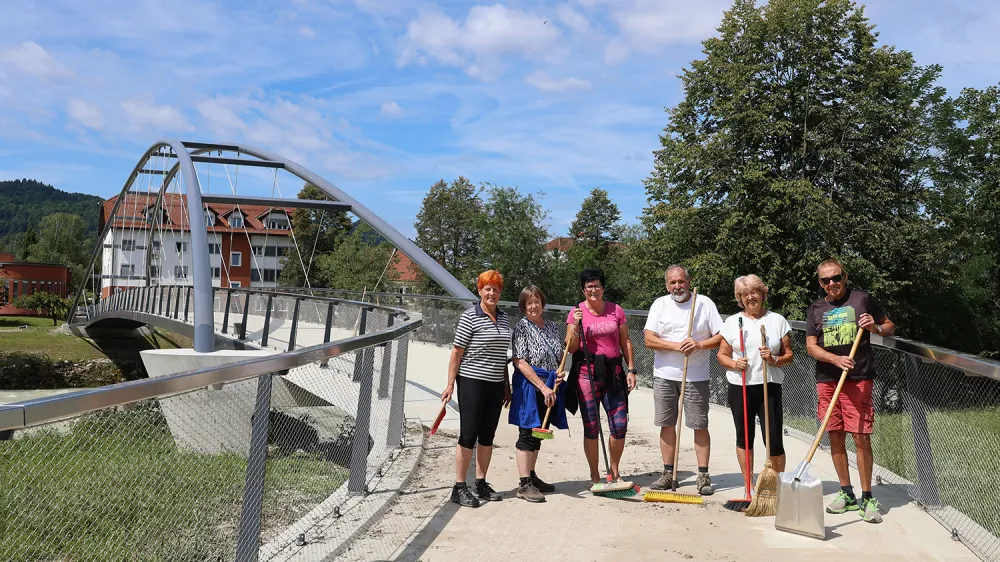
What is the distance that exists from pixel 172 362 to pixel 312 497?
33.6 feet

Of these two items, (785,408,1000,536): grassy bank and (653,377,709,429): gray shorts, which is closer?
(785,408,1000,536): grassy bank

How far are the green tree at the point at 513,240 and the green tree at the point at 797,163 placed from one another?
29.1ft

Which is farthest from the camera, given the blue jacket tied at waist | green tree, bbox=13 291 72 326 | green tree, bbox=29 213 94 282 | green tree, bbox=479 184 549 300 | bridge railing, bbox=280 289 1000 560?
green tree, bbox=29 213 94 282

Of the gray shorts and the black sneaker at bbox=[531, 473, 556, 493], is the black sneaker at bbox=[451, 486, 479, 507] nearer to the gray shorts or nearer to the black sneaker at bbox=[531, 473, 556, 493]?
the black sneaker at bbox=[531, 473, 556, 493]

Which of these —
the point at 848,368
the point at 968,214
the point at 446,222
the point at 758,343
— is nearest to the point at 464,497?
the point at 758,343

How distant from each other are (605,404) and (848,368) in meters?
1.48

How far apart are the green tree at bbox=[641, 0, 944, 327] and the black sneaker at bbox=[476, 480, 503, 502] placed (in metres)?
18.4

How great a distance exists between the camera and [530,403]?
5.35 meters

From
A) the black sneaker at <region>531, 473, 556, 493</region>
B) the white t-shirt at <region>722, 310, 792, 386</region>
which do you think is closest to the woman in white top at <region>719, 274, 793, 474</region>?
the white t-shirt at <region>722, 310, 792, 386</region>

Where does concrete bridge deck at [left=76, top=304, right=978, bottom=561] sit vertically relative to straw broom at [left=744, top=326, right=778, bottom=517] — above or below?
below

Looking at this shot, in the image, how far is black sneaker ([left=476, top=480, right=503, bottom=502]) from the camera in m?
5.26

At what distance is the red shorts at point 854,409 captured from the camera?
16.1 feet

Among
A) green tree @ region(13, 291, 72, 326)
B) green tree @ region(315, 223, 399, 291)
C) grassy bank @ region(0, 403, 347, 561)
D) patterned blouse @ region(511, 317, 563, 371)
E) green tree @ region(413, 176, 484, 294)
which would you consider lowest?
green tree @ region(13, 291, 72, 326)

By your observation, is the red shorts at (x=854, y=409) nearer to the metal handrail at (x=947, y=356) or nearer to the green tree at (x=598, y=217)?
the metal handrail at (x=947, y=356)
